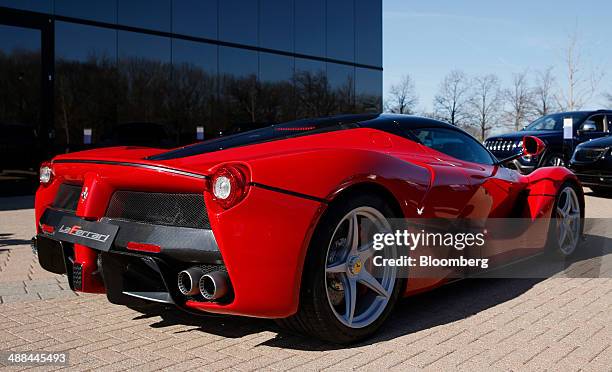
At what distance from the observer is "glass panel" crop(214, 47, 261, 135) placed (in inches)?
583

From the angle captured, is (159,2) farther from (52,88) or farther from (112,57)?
(52,88)

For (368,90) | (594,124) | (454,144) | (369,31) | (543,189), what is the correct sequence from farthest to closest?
(368,90), (369,31), (594,124), (543,189), (454,144)

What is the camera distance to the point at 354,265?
122 inches

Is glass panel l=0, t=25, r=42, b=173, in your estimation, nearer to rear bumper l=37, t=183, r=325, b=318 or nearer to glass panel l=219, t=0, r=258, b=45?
glass panel l=219, t=0, r=258, b=45

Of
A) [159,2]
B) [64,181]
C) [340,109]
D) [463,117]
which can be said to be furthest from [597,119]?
[463,117]

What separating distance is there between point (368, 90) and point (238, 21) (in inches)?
231

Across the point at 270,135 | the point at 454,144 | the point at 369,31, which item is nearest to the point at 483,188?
the point at 454,144

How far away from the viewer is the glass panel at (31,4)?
36.4 ft

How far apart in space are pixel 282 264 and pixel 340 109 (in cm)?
1609

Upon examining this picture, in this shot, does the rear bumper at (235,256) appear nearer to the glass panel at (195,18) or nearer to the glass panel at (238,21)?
the glass panel at (195,18)

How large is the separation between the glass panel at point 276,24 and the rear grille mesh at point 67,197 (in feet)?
42.1

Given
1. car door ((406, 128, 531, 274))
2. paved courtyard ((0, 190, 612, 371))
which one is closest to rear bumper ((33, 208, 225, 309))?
paved courtyard ((0, 190, 612, 371))

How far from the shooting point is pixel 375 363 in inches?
110

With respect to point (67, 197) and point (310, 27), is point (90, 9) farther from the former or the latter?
point (67, 197)
